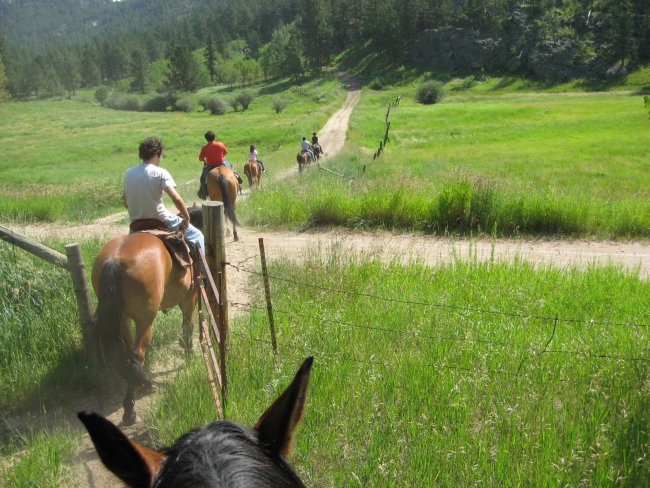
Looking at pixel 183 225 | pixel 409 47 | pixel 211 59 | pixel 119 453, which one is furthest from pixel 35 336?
pixel 211 59

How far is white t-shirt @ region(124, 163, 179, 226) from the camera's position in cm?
584

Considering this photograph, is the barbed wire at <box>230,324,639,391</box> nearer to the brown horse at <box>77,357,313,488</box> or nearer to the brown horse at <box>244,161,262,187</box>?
the brown horse at <box>77,357,313,488</box>

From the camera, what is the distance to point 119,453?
1493mm

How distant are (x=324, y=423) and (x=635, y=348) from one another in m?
3.21

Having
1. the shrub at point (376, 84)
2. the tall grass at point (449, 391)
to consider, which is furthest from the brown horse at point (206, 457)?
the shrub at point (376, 84)

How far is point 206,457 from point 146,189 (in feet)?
16.1

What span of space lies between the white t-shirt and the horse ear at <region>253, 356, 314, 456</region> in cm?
451

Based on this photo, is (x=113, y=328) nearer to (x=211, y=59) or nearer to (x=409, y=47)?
(x=409, y=47)

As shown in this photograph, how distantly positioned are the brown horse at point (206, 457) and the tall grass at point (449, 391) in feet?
7.31

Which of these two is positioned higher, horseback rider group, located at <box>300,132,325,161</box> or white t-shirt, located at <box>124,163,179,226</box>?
white t-shirt, located at <box>124,163,179,226</box>

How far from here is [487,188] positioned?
12.9m

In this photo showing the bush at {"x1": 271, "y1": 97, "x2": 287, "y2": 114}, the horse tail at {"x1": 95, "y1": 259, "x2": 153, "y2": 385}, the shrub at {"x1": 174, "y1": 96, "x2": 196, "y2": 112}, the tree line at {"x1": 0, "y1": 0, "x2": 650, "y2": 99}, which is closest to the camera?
the horse tail at {"x1": 95, "y1": 259, "x2": 153, "y2": 385}

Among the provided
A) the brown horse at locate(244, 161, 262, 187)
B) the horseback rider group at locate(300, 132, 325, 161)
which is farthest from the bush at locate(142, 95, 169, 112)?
the brown horse at locate(244, 161, 262, 187)

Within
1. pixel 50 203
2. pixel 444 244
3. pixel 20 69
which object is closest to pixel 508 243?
pixel 444 244
